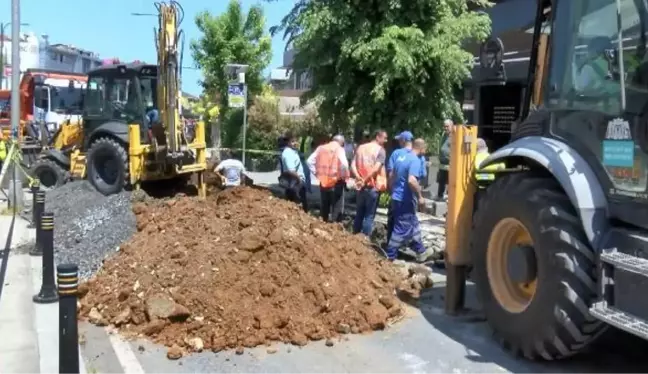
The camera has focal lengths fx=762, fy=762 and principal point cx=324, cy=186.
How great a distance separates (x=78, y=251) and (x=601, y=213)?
6.67 m

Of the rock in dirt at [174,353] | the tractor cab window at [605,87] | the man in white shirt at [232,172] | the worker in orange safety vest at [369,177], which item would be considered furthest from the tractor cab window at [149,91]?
the tractor cab window at [605,87]

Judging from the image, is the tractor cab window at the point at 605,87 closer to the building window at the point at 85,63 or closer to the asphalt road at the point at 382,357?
the asphalt road at the point at 382,357

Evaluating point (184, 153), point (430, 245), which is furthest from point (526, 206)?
point (184, 153)

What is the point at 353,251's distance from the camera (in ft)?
26.6

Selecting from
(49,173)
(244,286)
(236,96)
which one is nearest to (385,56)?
(244,286)

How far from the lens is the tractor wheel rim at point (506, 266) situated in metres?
5.99

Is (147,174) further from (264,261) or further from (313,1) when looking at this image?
(264,261)

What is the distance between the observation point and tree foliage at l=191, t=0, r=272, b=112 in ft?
99.2

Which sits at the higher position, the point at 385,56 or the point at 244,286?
the point at 385,56

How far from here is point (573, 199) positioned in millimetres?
5309

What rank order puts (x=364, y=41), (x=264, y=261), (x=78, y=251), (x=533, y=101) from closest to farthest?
(x=533, y=101) → (x=264, y=261) → (x=78, y=251) → (x=364, y=41)

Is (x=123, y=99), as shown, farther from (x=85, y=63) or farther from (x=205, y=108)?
(x=85, y=63)

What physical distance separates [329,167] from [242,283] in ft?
16.9

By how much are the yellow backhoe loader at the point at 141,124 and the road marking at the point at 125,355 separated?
6.93 meters
